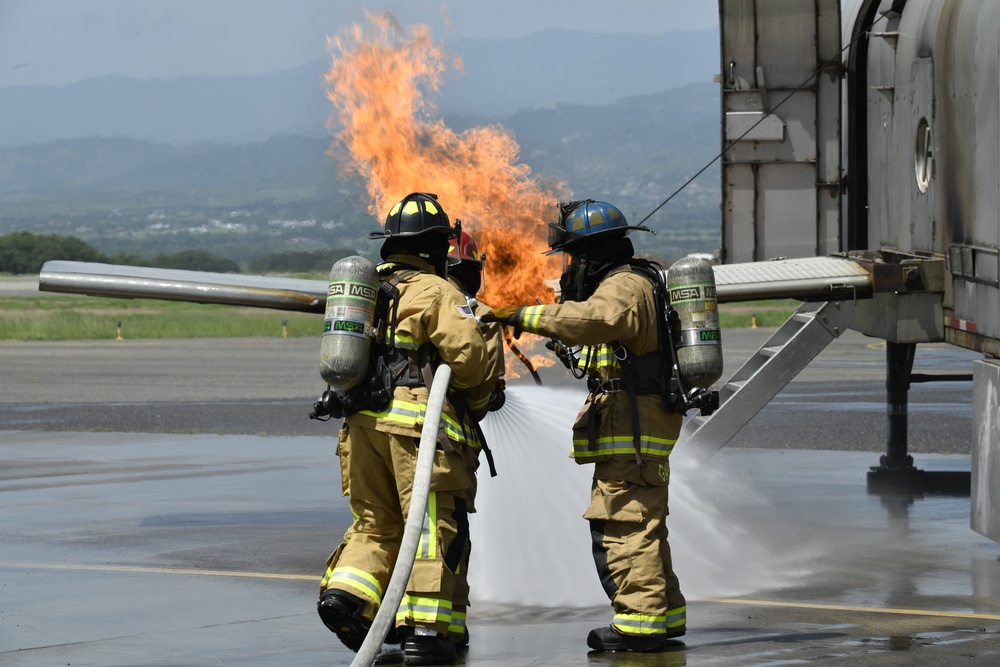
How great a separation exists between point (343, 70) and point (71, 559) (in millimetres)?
4504

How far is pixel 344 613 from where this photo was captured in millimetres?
6555

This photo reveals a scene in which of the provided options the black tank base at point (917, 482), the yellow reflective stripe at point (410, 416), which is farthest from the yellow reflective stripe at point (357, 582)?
the black tank base at point (917, 482)

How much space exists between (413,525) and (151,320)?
1474 inches

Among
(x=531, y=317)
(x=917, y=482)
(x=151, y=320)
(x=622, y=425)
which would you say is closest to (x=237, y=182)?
(x=151, y=320)

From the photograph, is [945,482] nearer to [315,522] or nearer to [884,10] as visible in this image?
[884,10]

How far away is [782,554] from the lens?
31.3 ft

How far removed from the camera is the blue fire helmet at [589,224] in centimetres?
731

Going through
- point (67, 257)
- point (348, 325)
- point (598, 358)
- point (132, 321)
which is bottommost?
point (598, 358)

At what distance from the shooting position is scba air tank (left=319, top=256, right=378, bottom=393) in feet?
21.8

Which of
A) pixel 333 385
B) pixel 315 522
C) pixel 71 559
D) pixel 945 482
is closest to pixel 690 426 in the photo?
pixel 945 482

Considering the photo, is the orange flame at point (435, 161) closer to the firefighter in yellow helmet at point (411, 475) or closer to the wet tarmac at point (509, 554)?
the wet tarmac at point (509, 554)

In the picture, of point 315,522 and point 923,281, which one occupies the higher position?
point 923,281

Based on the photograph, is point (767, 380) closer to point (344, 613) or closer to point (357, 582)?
point (357, 582)

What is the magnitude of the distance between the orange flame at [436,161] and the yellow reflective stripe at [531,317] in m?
2.98
